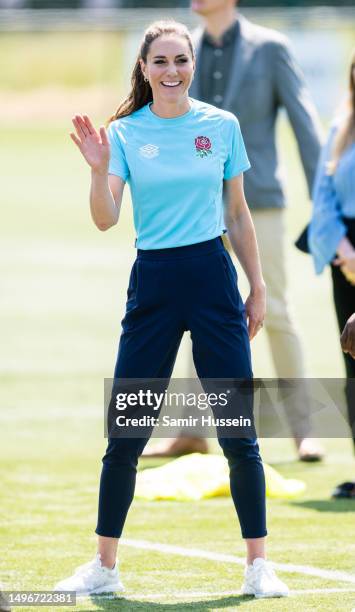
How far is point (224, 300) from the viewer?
5.72 meters

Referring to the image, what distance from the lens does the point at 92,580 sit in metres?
5.70

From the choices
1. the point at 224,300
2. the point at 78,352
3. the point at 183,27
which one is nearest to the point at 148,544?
the point at 224,300

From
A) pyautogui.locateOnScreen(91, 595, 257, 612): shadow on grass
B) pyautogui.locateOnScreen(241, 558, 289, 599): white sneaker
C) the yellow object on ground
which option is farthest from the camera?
the yellow object on ground

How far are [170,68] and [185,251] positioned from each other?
0.70 m

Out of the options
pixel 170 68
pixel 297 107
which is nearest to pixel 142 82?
pixel 170 68

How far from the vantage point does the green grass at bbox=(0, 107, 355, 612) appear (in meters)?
6.11

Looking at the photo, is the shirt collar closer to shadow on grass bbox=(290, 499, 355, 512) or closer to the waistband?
shadow on grass bbox=(290, 499, 355, 512)

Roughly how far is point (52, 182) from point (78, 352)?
16.5 meters

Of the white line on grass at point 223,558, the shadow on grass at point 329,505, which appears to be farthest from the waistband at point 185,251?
the shadow on grass at point 329,505

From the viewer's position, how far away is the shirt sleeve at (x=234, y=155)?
5.78 m

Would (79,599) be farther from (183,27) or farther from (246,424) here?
(183,27)

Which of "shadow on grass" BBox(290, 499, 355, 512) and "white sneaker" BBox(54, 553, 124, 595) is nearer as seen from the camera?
"white sneaker" BBox(54, 553, 124, 595)

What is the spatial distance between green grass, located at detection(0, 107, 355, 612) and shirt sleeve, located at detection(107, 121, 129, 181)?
163cm

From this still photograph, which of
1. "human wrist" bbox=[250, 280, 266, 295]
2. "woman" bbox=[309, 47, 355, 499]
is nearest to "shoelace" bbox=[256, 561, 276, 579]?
"human wrist" bbox=[250, 280, 266, 295]
